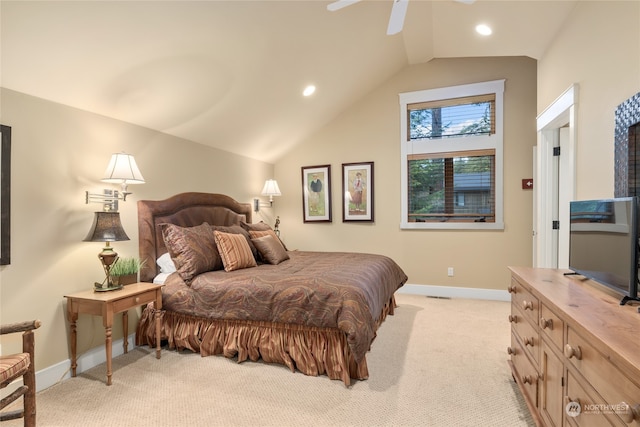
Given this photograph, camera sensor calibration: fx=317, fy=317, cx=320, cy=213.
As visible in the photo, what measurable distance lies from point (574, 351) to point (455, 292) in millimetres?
3481

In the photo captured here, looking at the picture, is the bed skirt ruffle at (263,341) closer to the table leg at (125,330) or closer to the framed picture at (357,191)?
the table leg at (125,330)

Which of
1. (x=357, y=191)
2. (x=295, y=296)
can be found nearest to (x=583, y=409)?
(x=295, y=296)

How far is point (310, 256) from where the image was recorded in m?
3.86

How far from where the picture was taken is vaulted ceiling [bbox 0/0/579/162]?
2.00 meters

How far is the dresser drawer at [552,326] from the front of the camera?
4.47ft

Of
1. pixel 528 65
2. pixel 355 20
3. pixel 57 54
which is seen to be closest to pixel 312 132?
pixel 355 20

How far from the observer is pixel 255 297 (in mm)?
2543

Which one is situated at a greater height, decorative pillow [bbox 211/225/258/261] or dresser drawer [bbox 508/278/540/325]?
decorative pillow [bbox 211/225/258/261]

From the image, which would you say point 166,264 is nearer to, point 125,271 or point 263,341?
point 125,271

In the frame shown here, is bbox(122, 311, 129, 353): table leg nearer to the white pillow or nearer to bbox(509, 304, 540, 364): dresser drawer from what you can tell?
the white pillow

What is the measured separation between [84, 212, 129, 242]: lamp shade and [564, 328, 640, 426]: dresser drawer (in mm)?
2841

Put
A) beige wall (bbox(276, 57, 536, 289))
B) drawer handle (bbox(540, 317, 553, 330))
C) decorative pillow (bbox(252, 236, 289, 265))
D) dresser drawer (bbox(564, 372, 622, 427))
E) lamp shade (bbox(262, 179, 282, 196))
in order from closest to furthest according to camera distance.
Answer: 1. dresser drawer (bbox(564, 372, 622, 427))
2. drawer handle (bbox(540, 317, 553, 330))
3. decorative pillow (bbox(252, 236, 289, 265))
4. beige wall (bbox(276, 57, 536, 289))
5. lamp shade (bbox(262, 179, 282, 196))

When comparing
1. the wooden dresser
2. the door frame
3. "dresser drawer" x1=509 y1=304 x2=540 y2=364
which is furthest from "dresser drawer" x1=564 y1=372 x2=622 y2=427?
the door frame

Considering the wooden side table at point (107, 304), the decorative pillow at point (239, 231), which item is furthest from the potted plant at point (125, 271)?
the decorative pillow at point (239, 231)
